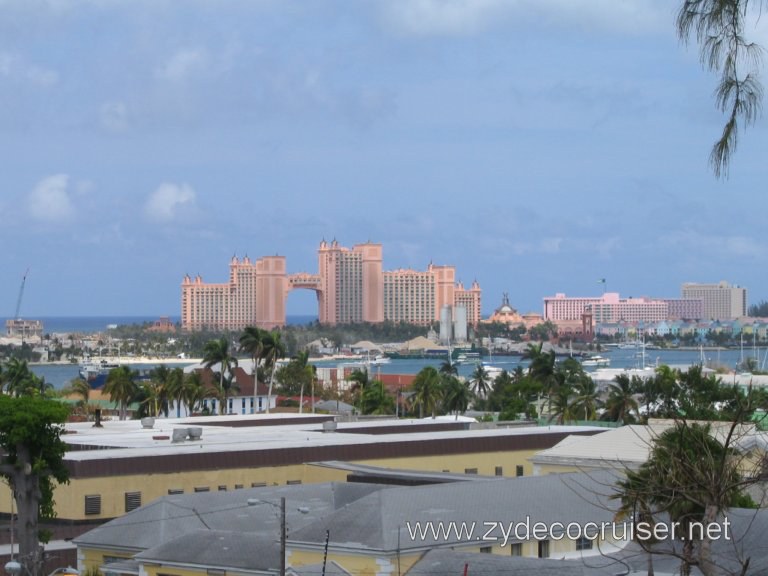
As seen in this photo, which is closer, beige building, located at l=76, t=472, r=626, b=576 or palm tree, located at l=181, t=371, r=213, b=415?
beige building, located at l=76, t=472, r=626, b=576

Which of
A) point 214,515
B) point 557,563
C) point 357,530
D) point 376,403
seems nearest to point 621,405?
point 376,403

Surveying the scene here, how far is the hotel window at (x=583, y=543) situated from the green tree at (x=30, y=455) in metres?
9.70

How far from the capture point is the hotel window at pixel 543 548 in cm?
2878

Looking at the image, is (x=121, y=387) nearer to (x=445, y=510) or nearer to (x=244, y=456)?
(x=244, y=456)

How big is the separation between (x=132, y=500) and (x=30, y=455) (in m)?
8.70

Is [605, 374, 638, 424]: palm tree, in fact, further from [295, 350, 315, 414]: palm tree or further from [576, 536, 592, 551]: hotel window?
[576, 536, 592, 551]: hotel window

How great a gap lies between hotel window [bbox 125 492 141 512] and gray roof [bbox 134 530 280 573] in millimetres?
8102

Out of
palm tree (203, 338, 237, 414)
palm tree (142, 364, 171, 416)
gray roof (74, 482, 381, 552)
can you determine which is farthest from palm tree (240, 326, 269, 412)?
gray roof (74, 482, 381, 552)

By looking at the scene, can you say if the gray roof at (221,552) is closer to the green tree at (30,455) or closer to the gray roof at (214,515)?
the gray roof at (214,515)

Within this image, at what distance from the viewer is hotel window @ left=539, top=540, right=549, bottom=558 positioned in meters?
28.8

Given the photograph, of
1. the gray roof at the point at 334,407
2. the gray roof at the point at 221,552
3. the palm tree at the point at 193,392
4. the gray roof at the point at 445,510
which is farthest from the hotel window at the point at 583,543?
the gray roof at the point at 334,407

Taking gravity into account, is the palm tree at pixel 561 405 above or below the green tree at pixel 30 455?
below

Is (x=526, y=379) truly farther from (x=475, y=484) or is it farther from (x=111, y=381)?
(x=475, y=484)

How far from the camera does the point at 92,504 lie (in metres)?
35.8
